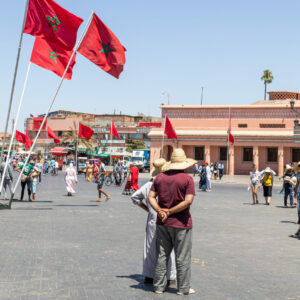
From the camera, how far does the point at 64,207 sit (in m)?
17.0

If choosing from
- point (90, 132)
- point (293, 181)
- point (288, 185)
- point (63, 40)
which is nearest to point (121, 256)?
point (63, 40)

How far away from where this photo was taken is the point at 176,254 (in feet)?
20.5

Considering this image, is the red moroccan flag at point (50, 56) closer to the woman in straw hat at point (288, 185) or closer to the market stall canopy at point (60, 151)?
the woman in straw hat at point (288, 185)

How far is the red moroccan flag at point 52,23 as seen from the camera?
14.9 meters

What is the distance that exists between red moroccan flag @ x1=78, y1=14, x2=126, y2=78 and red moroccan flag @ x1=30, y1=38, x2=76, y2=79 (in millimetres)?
575

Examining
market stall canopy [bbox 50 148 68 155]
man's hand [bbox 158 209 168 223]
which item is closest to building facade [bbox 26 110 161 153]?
market stall canopy [bbox 50 148 68 155]

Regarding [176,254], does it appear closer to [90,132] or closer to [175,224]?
[175,224]

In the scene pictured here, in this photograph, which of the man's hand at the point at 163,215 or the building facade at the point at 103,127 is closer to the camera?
the man's hand at the point at 163,215

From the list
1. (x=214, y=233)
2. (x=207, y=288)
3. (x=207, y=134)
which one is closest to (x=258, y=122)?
(x=207, y=134)

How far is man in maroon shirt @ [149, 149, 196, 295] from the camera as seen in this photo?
6.17 m

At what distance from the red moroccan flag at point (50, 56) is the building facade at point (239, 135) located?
129ft

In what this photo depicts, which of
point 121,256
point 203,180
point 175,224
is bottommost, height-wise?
point 121,256

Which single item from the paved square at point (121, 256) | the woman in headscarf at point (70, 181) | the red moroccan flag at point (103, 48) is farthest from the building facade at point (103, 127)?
the paved square at point (121, 256)

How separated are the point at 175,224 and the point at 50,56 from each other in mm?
10251
